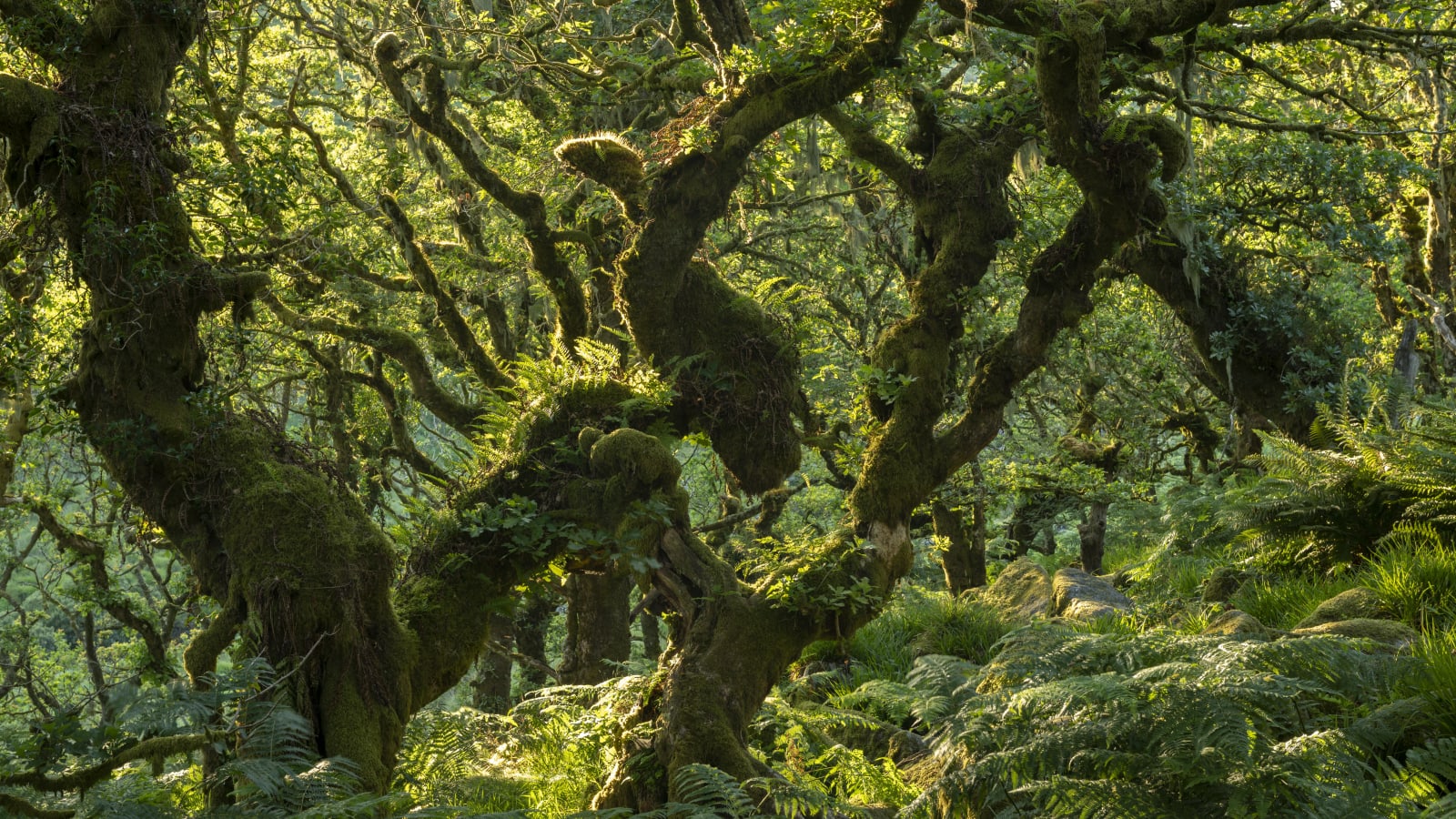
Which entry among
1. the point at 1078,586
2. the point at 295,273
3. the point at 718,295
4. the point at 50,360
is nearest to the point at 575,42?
the point at 295,273

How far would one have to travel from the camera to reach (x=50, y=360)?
557 cm

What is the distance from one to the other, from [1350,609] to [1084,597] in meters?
2.81

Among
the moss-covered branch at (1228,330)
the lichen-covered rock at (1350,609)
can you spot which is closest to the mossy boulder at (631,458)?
the lichen-covered rock at (1350,609)

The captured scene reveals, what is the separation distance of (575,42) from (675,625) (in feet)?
18.3

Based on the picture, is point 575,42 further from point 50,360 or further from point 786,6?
point 50,360

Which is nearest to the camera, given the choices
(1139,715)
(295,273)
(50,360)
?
(1139,715)

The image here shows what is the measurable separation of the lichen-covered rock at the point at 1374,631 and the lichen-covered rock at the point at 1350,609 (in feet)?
1.17

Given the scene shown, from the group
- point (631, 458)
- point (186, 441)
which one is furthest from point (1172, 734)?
point (186, 441)

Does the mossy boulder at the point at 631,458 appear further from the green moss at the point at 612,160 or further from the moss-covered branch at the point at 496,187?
the moss-covered branch at the point at 496,187

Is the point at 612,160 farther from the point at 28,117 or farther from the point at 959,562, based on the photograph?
the point at 959,562

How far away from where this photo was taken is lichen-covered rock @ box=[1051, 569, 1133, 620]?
24.9 feet

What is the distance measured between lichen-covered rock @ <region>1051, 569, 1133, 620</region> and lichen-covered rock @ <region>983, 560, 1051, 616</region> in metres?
0.09

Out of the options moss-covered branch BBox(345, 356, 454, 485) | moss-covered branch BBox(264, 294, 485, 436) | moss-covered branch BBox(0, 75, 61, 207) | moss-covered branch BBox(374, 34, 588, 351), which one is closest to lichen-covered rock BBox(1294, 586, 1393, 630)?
moss-covered branch BBox(374, 34, 588, 351)

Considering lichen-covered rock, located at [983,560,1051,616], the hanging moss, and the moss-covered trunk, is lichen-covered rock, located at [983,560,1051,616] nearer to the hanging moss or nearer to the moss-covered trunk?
the hanging moss
